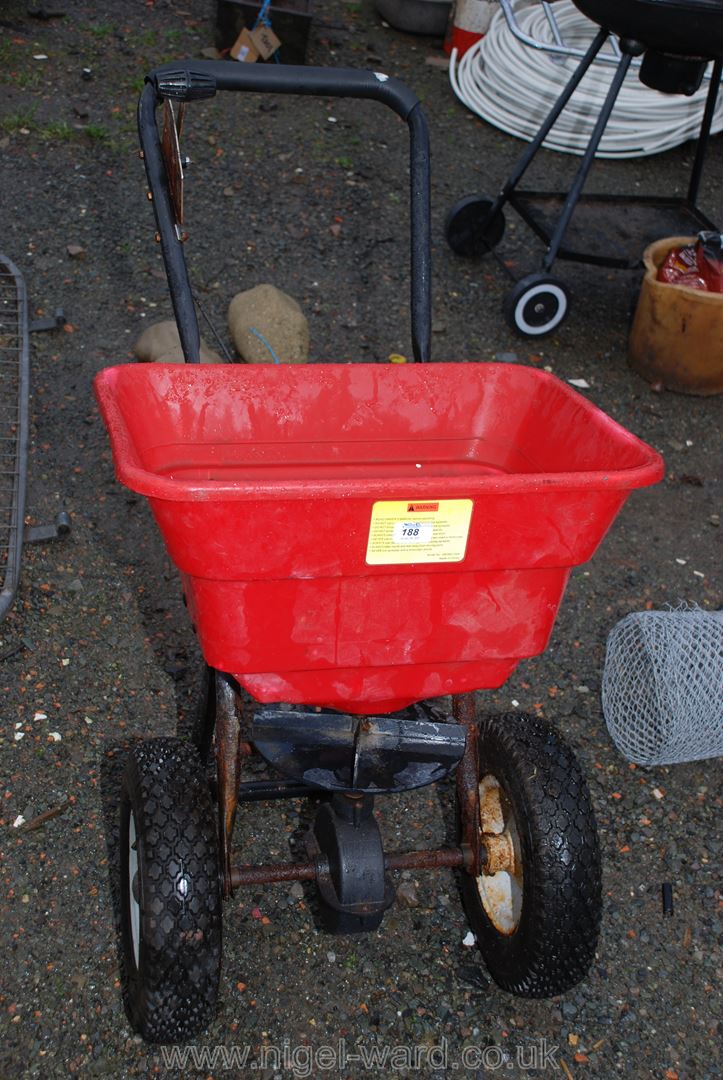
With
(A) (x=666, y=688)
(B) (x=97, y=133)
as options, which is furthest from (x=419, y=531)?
(B) (x=97, y=133)

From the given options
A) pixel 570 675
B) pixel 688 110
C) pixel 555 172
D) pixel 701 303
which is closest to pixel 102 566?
pixel 570 675

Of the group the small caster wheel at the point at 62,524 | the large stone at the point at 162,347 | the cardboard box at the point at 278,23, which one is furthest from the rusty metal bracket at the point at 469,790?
the cardboard box at the point at 278,23

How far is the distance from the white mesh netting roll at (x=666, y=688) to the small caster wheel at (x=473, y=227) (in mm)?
2431

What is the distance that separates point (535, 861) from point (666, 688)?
2.86 feet

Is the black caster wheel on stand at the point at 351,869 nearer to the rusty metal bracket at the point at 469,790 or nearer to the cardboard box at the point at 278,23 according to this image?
the rusty metal bracket at the point at 469,790

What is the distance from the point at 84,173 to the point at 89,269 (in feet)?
2.94

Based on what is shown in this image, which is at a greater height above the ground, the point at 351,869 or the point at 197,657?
the point at 351,869

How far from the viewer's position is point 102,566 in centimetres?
297

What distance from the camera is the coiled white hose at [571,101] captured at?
5617 mm

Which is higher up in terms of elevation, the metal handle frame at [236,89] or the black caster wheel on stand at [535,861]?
the metal handle frame at [236,89]

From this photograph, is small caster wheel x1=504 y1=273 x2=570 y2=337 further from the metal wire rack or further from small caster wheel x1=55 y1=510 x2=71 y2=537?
small caster wheel x1=55 y1=510 x2=71 y2=537

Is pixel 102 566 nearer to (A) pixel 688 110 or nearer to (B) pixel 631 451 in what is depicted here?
(B) pixel 631 451

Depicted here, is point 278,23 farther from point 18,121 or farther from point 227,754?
point 227,754

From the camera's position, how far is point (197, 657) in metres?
2.72
